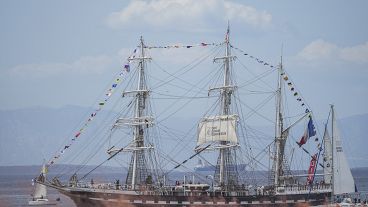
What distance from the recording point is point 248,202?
3438 inches

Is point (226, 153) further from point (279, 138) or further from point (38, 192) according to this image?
point (38, 192)

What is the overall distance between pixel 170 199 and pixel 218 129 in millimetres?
11580

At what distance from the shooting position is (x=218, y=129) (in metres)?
92.4

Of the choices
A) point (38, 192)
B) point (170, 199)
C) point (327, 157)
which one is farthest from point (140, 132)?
point (38, 192)

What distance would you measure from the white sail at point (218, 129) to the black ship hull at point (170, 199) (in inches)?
311

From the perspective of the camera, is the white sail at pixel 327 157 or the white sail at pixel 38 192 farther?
the white sail at pixel 38 192

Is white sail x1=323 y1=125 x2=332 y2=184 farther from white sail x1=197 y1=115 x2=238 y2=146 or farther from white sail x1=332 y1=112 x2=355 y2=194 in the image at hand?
white sail x1=197 y1=115 x2=238 y2=146

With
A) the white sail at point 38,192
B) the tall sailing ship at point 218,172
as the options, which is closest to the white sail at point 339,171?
the tall sailing ship at point 218,172

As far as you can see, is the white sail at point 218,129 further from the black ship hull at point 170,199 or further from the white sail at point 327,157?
the white sail at point 327,157

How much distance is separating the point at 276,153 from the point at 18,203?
5550 cm

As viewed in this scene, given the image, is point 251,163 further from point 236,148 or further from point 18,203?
point 18,203

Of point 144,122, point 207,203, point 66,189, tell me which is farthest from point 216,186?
point 66,189

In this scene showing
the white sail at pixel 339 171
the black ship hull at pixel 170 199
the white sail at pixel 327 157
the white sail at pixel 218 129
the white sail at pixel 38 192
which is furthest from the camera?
the white sail at pixel 38 192

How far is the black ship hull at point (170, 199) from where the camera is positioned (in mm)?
84875
